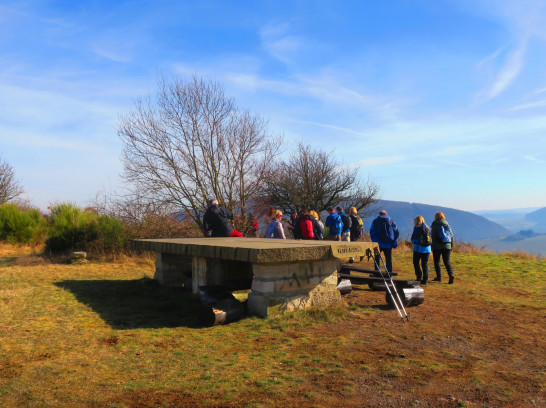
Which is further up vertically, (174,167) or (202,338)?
(174,167)

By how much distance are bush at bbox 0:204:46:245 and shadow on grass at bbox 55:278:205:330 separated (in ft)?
27.8

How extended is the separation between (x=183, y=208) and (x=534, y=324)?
12832 mm

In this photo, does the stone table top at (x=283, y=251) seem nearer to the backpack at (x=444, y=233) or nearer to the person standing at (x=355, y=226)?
the backpack at (x=444, y=233)

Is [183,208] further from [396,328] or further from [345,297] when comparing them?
[396,328]

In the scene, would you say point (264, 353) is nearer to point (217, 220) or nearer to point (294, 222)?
point (217, 220)

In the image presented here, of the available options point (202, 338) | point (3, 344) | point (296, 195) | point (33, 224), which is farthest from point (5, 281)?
point (296, 195)

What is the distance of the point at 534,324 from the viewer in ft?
21.3

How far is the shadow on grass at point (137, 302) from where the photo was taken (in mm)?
6445

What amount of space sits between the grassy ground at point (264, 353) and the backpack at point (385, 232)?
6.84 feet

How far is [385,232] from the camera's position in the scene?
10.2 meters

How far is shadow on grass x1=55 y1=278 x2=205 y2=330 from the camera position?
6.45 metres

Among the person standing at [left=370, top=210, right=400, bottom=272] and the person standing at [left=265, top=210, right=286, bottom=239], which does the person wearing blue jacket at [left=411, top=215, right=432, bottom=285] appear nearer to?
the person standing at [left=370, top=210, right=400, bottom=272]

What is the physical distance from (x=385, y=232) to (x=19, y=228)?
43.7 feet

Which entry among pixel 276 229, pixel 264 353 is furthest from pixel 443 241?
pixel 264 353
